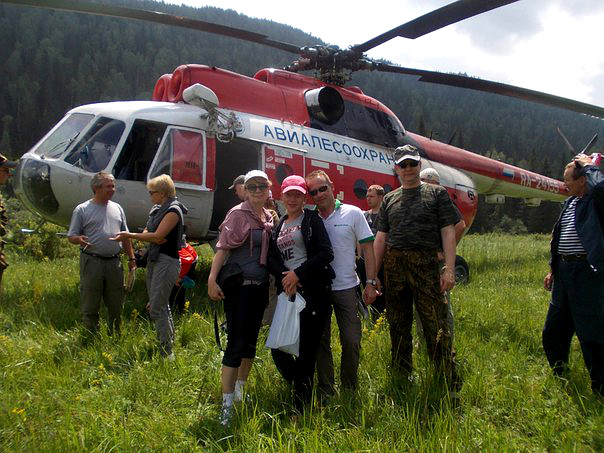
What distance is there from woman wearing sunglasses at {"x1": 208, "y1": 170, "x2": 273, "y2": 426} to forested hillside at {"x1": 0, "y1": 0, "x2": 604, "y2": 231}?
35.4 meters

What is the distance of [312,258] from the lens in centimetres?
293

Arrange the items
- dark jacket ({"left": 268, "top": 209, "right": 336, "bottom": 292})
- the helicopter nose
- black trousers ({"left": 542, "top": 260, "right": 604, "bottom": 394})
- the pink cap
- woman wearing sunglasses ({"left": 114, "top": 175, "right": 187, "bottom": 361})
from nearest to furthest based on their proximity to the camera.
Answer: dark jacket ({"left": 268, "top": 209, "right": 336, "bottom": 292}) → the pink cap → black trousers ({"left": 542, "top": 260, "right": 604, "bottom": 394}) → woman wearing sunglasses ({"left": 114, "top": 175, "right": 187, "bottom": 361}) → the helicopter nose

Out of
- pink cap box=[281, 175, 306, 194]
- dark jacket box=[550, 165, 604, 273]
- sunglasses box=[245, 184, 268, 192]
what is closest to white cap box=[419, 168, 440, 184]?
dark jacket box=[550, 165, 604, 273]

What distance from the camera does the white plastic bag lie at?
285 cm

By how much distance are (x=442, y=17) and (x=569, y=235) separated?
11.1ft

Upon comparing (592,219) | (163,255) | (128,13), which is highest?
(128,13)

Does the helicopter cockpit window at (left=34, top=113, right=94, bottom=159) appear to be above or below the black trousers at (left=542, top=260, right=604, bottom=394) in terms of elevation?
above

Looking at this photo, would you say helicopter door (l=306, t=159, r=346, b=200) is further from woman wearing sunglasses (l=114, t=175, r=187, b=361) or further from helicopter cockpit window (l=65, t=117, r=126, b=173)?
woman wearing sunglasses (l=114, t=175, r=187, b=361)

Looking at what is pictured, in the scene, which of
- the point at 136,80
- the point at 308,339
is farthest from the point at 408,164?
the point at 136,80

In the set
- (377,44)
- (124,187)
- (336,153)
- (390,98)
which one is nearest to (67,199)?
(124,187)

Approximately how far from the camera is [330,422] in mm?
2777

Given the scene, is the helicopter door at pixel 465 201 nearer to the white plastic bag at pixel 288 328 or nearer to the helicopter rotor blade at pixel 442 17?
the helicopter rotor blade at pixel 442 17

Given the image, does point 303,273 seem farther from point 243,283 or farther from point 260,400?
point 260,400

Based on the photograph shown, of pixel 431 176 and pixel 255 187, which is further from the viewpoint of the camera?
pixel 431 176
